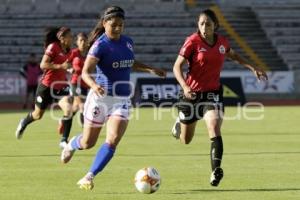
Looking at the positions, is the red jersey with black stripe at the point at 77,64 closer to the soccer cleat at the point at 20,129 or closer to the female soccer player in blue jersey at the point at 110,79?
the soccer cleat at the point at 20,129

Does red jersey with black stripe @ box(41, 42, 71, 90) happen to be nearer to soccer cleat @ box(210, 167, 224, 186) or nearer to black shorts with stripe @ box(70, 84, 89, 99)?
black shorts with stripe @ box(70, 84, 89, 99)

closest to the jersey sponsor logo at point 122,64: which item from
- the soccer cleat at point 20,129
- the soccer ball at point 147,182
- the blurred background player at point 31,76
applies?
the soccer ball at point 147,182

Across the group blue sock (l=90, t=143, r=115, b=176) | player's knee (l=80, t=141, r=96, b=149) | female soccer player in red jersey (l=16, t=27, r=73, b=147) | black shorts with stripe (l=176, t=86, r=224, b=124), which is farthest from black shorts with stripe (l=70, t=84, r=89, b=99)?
blue sock (l=90, t=143, r=115, b=176)

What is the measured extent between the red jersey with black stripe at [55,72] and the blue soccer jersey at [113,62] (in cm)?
592

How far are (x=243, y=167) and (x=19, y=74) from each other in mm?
24080

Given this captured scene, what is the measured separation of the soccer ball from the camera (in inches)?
408

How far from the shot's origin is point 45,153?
51.1ft

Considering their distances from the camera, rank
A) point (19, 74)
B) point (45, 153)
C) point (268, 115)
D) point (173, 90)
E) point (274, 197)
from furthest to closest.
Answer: point (19, 74), point (173, 90), point (268, 115), point (45, 153), point (274, 197)

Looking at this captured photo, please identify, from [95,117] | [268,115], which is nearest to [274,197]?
[95,117]

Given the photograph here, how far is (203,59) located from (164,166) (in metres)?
2.17

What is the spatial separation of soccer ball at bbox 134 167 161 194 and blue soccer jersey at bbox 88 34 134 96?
1.11 metres

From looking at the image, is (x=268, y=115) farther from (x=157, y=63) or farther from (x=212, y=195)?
(x=212, y=195)

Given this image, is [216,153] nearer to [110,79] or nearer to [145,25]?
[110,79]

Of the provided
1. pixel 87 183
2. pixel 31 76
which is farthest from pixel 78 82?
pixel 31 76
